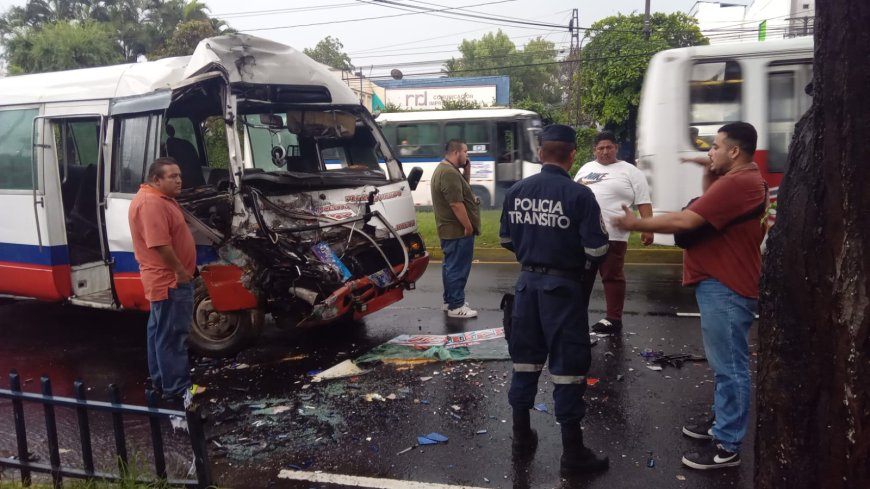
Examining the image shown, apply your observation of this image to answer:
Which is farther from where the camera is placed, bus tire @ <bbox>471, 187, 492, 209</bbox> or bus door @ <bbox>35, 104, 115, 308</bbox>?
bus tire @ <bbox>471, 187, 492, 209</bbox>

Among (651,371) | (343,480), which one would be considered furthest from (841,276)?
(651,371)

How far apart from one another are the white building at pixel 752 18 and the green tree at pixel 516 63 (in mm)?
17399

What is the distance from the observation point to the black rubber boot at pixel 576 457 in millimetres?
3598

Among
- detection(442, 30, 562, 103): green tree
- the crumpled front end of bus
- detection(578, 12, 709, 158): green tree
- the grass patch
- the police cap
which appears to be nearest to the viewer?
the police cap

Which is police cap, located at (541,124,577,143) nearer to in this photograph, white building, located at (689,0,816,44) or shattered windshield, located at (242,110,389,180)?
shattered windshield, located at (242,110,389,180)

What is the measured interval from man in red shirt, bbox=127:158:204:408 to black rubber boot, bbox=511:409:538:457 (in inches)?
86.9

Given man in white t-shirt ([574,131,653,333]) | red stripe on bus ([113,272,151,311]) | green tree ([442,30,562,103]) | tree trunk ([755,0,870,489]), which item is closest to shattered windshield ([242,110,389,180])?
red stripe on bus ([113,272,151,311])

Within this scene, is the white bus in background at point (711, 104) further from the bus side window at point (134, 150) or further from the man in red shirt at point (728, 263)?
the bus side window at point (134, 150)

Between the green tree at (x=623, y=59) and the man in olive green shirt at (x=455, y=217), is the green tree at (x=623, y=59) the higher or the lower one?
the higher one

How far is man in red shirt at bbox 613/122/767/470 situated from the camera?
136 inches

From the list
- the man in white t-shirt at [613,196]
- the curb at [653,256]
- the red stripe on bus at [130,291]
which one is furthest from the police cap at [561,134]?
the curb at [653,256]

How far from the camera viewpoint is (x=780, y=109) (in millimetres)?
7375

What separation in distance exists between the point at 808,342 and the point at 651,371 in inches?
121

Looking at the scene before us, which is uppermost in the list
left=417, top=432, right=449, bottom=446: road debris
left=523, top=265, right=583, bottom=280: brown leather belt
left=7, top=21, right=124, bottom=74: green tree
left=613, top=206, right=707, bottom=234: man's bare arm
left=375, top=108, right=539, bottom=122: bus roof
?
left=7, top=21, right=124, bottom=74: green tree
